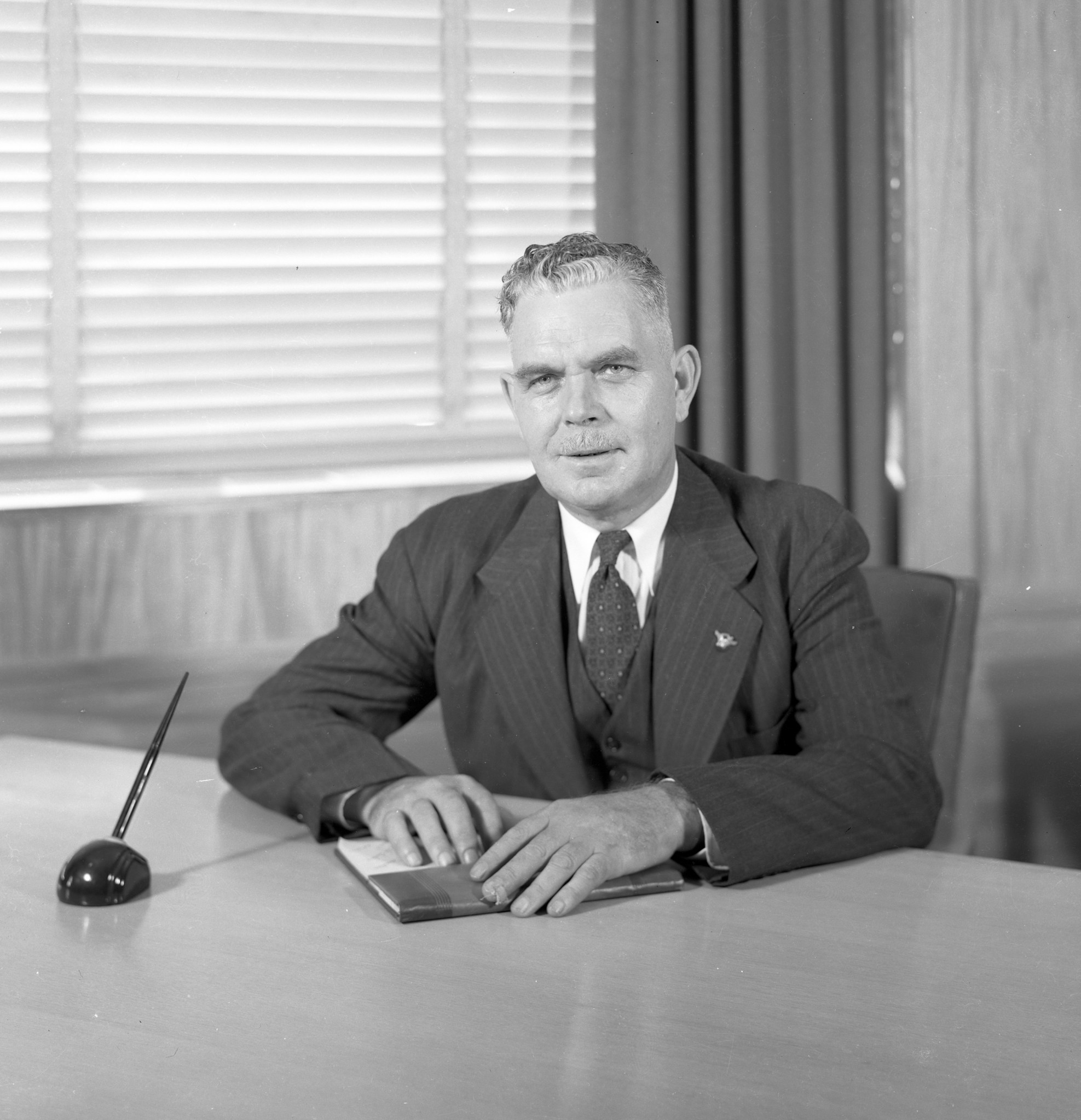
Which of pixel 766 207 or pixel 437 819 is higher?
pixel 766 207

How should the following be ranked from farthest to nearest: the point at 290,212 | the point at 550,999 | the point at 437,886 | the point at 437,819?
1. the point at 290,212
2. the point at 437,819
3. the point at 437,886
4. the point at 550,999

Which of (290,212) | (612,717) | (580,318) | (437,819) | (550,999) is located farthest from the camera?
(290,212)

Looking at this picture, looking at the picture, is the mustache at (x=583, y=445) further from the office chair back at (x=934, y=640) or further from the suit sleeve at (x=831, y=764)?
the office chair back at (x=934, y=640)

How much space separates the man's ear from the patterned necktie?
0.75 feet

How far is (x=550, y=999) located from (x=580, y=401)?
95 centimetres

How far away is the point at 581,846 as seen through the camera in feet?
4.88

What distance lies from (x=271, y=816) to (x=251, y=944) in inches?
19.7

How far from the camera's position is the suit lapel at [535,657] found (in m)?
2.04

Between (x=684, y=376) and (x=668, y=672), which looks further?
(x=684, y=376)

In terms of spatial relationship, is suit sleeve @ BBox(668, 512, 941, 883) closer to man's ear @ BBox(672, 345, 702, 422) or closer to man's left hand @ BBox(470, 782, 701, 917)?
man's left hand @ BBox(470, 782, 701, 917)

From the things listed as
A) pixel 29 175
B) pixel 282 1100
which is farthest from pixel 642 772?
pixel 29 175

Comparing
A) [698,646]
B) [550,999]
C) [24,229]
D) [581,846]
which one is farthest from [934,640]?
[24,229]

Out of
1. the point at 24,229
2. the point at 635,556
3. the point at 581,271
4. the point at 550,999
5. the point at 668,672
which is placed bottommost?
the point at 550,999

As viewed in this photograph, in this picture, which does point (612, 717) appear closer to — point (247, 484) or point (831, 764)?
point (831, 764)
